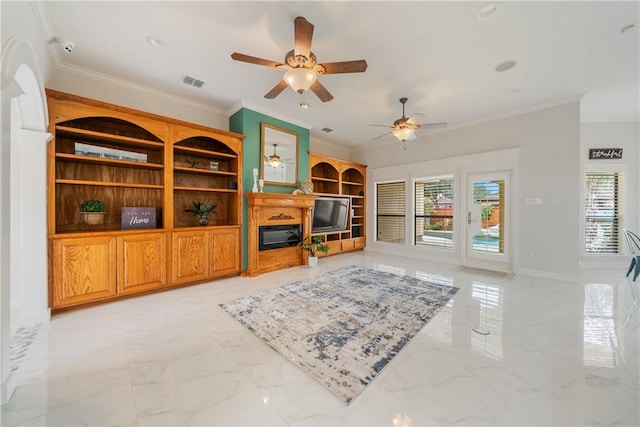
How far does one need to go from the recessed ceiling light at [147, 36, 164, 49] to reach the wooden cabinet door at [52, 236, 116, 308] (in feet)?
7.80

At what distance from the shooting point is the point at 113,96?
3459 millimetres

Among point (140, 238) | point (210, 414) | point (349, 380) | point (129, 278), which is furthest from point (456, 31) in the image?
point (129, 278)

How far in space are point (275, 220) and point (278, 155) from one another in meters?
1.33

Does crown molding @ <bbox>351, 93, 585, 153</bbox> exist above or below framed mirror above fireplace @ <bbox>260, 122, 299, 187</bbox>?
above

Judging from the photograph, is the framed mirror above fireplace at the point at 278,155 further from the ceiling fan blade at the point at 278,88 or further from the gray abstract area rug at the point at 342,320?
the gray abstract area rug at the point at 342,320

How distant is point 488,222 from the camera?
495cm

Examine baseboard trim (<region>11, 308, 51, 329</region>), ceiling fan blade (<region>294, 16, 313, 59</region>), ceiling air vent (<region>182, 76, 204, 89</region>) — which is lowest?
baseboard trim (<region>11, 308, 51, 329</region>)

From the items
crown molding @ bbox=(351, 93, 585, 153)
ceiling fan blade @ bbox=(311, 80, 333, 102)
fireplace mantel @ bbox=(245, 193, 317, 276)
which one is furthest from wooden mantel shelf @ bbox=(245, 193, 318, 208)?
crown molding @ bbox=(351, 93, 585, 153)

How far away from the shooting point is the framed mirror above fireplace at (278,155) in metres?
4.57

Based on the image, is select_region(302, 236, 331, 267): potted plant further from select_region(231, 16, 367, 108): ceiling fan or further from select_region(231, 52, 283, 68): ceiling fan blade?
select_region(231, 52, 283, 68): ceiling fan blade

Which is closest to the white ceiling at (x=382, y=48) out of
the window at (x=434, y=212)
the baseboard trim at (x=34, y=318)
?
the window at (x=434, y=212)

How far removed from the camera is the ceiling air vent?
135 inches

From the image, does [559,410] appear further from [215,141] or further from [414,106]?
[215,141]

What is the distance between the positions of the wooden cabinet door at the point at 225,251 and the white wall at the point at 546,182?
5.25 metres
